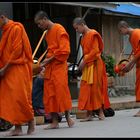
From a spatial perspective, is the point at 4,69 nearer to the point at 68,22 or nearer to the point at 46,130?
the point at 46,130

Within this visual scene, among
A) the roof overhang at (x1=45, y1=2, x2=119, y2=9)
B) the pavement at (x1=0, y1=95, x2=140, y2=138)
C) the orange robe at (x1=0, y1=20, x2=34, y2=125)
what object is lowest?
the pavement at (x1=0, y1=95, x2=140, y2=138)

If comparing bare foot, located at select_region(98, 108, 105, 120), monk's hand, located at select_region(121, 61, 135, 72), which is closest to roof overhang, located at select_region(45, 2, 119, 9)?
monk's hand, located at select_region(121, 61, 135, 72)

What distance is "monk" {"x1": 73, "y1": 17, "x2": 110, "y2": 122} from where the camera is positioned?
1058cm

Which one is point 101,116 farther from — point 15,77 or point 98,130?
point 15,77

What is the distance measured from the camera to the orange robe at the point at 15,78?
7844mm

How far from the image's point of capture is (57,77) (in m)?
8.92

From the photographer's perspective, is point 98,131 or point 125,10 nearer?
point 98,131

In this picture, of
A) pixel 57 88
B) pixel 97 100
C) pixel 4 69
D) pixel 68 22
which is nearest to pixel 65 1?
pixel 68 22

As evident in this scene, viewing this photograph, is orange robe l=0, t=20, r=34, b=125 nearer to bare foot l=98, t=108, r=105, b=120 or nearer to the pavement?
the pavement

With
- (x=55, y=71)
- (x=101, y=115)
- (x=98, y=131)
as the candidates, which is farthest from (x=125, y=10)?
(x=98, y=131)

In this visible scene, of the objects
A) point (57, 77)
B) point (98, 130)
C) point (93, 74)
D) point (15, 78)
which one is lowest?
point (98, 130)

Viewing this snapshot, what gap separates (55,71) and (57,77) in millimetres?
114

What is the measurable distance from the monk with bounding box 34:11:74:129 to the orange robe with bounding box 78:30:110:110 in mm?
1582

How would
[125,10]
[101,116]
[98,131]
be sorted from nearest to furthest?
[98,131], [101,116], [125,10]
